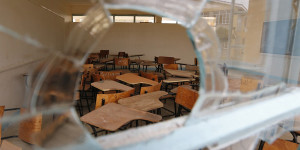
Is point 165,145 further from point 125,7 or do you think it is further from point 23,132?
point 23,132

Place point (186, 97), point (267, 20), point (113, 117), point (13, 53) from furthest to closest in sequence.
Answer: point (13, 53) < point (267, 20) < point (186, 97) < point (113, 117)

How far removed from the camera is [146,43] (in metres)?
8.84

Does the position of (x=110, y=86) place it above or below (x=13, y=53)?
below

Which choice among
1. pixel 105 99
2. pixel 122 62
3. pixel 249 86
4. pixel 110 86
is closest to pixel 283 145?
pixel 249 86

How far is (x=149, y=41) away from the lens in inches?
348

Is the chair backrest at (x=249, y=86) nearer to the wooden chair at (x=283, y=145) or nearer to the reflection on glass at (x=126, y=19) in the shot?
the wooden chair at (x=283, y=145)

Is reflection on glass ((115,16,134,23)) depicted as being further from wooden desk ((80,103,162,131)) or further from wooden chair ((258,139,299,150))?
wooden chair ((258,139,299,150))

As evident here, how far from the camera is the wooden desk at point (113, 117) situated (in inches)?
69.8

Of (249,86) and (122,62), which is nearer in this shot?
(249,86)

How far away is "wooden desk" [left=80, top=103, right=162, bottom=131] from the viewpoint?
177 cm

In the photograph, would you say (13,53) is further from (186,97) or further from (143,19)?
(143,19)

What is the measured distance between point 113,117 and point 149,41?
Answer: 7.22 metres

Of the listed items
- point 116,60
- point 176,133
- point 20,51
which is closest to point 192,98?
point 176,133

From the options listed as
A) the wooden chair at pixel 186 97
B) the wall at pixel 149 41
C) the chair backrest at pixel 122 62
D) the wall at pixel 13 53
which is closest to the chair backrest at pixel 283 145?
the wooden chair at pixel 186 97
